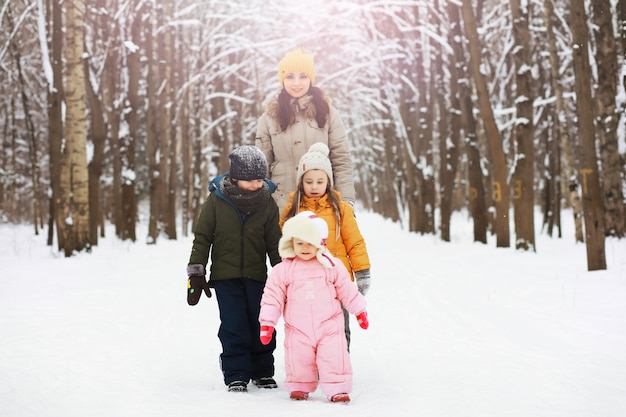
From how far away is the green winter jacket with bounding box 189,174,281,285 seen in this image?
439 cm

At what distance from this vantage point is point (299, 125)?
5.18 meters

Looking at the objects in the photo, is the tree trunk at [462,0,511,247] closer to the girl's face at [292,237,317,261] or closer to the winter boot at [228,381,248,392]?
the girl's face at [292,237,317,261]

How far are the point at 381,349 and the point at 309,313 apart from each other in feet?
5.57

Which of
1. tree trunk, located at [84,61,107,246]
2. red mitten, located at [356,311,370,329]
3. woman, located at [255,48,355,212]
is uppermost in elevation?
tree trunk, located at [84,61,107,246]

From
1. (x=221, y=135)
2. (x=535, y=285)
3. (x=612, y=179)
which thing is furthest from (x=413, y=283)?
(x=221, y=135)

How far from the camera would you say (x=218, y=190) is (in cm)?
444

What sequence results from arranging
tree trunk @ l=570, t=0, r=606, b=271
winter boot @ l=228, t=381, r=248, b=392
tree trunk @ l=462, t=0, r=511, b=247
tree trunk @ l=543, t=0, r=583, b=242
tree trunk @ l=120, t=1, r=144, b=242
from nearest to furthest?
winter boot @ l=228, t=381, r=248, b=392, tree trunk @ l=570, t=0, r=606, b=271, tree trunk @ l=462, t=0, r=511, b=247, tree trunk @ l=543, t=0, r=583, b=242, tree trunk @ l=120, t=1, r=144, b=242

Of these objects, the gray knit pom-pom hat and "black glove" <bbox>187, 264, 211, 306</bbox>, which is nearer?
"black glove" <bbox>187, 264, 211, 306</bbox>

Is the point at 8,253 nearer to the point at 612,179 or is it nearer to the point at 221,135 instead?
the point at 221,135

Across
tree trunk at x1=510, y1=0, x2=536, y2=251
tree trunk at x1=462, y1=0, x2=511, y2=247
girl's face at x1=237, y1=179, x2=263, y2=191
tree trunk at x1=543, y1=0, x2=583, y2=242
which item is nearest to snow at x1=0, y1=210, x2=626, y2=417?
girl's face at x1=237, y1=179, x2=263, y2=191

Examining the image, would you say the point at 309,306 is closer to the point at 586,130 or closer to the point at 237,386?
the point at 237,386

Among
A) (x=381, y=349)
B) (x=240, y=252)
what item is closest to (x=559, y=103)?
(x=381, y=349)

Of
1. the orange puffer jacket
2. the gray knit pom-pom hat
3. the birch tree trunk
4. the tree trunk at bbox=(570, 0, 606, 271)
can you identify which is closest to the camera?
the gray knit pom-pom hat

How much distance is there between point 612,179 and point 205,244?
12611 millimetres
